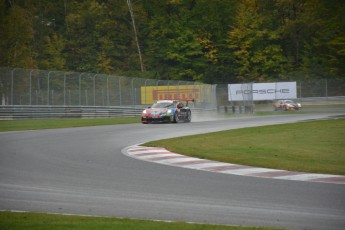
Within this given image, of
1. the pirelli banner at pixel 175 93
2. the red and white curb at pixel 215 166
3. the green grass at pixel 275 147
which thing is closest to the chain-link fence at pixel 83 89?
the pirelli banner at pixel 175 93

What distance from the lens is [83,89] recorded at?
120 ft

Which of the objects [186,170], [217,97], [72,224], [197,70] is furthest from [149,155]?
[197,70]

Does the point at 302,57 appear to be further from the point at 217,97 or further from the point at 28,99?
the point at 28,99

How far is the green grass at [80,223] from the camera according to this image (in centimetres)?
691

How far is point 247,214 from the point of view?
25.7ft

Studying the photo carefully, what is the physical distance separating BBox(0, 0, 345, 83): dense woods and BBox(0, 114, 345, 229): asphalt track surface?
56360 millimetres

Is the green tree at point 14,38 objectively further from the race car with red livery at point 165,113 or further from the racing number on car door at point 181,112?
the race car with red livery at point 165,113

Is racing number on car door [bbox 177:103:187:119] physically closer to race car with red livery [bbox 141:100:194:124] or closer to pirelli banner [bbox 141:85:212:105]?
race car with red livery [bbox 141:100:194:124]

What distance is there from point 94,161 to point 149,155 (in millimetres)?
1844

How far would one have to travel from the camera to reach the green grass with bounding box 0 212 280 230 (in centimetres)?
691

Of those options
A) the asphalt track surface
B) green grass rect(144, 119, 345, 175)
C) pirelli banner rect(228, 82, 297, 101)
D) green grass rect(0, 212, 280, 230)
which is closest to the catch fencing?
pirelli banner rect(228, 82, 297, 101)

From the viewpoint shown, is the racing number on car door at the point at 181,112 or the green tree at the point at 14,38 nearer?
the racing number on car door at the point at 181,112

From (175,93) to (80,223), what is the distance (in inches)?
1517

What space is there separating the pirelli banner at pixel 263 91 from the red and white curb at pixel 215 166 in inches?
1472
